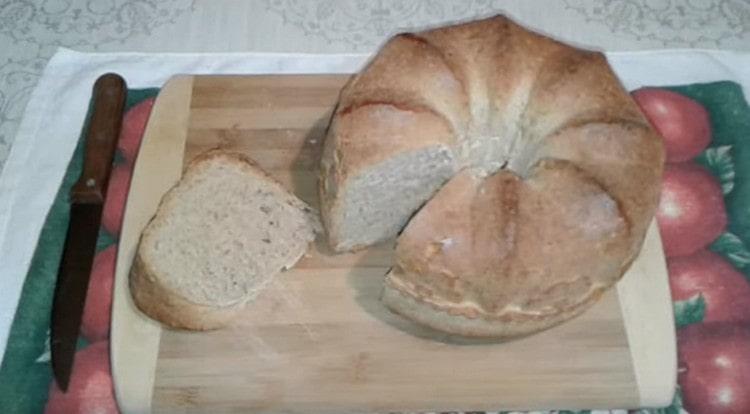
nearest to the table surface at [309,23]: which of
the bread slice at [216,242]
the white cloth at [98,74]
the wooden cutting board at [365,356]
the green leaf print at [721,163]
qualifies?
the white cloth at [98,74]

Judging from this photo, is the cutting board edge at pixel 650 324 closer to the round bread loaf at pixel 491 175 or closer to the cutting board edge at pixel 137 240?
the round bread loaf at pixel 491 175

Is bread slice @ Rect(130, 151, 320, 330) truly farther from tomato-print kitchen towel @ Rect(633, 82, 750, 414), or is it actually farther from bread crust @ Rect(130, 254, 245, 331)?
tomato-print kitchen towel @ Rect(633, 82, 750, 414)

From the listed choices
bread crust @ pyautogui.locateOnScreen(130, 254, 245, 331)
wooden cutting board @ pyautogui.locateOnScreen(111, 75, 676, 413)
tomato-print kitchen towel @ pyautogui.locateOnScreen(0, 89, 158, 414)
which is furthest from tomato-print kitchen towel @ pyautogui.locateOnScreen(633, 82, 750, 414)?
tomato-print kitchen towel @ pyautogui.locateOnScreen(0, 89, 158, 414)

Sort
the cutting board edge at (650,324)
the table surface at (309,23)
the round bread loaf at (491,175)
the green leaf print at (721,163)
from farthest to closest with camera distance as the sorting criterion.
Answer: the table surface at (309,23) → the green leaf print at (721,163) → the cutting board edge at (650,324) → the round bread loaf at (491,175)

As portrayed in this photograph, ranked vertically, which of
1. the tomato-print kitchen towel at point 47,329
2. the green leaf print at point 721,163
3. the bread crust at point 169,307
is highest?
the green leaf print at point 721,163

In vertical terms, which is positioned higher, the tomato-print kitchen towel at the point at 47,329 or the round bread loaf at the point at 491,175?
the round bread loaf at the point at 491,175

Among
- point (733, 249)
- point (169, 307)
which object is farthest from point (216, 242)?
point (733, 249)

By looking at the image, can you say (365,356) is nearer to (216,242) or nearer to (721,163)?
(216,242)
